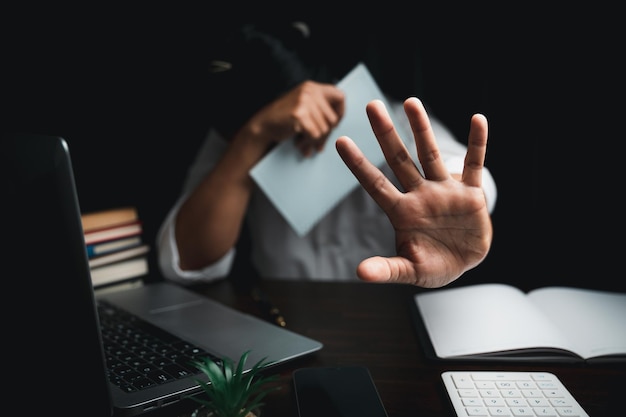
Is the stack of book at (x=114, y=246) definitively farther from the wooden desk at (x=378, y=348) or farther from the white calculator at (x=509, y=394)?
the white calculator at (x=509, y=394)

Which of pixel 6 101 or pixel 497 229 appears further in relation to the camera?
pixel 497 229

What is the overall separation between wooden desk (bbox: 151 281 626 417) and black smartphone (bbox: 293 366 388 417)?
0.09ft

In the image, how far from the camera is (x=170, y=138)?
1.77 metres

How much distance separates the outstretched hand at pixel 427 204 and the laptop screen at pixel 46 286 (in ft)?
1.22

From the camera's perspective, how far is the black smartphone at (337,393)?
1.95ft

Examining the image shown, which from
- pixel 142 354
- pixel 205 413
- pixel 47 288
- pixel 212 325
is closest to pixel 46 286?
pixel 47 288

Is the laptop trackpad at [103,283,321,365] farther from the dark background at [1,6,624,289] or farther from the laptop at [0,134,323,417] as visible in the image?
the dark background at [1,6,624,289]

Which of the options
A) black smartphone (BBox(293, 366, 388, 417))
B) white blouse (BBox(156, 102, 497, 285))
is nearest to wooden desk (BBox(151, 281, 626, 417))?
black smartphone (BBox(293, 366, 388, 417))

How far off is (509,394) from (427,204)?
0.88 ft

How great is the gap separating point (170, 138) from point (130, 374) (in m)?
1.22

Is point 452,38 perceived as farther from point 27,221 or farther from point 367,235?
point 27,221

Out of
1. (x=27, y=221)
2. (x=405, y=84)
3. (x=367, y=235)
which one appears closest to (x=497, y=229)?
(x=367, y=235)

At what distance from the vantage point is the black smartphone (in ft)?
1.95

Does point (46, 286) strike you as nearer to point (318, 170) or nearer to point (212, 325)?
point (212, 325)
